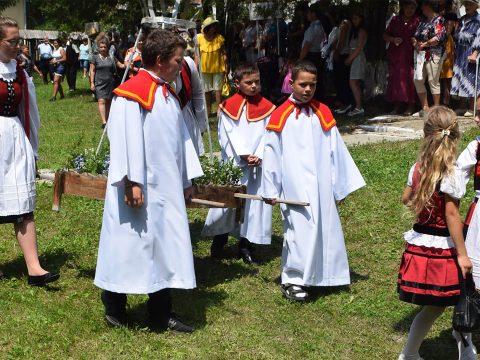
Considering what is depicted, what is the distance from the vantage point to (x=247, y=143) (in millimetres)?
7086

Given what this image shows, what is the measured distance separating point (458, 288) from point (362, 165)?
526 cm

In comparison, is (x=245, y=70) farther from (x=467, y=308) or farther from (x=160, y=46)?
(x=467, y=308)

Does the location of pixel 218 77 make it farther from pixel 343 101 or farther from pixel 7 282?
pixel 7 282

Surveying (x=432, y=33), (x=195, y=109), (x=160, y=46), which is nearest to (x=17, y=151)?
(x=195, y=109)

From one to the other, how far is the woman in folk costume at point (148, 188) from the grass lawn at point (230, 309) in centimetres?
41

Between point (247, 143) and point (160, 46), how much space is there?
6.38ft

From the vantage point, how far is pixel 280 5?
15625 millimetres

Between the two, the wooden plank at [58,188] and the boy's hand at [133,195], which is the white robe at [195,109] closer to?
the wooden plank at [58,188]

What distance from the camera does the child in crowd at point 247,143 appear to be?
278 inches

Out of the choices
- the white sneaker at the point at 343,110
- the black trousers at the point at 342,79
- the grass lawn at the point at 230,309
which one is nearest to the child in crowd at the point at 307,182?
the grass lawn at the point at 230,309

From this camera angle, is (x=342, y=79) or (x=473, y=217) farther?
(x=342, y=79)

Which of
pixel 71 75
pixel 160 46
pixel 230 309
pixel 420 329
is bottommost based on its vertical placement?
pixel 230 309

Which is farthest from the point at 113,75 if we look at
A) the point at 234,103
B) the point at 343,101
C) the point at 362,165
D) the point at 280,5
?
the point at 234,103

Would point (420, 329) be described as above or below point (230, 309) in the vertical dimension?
above
